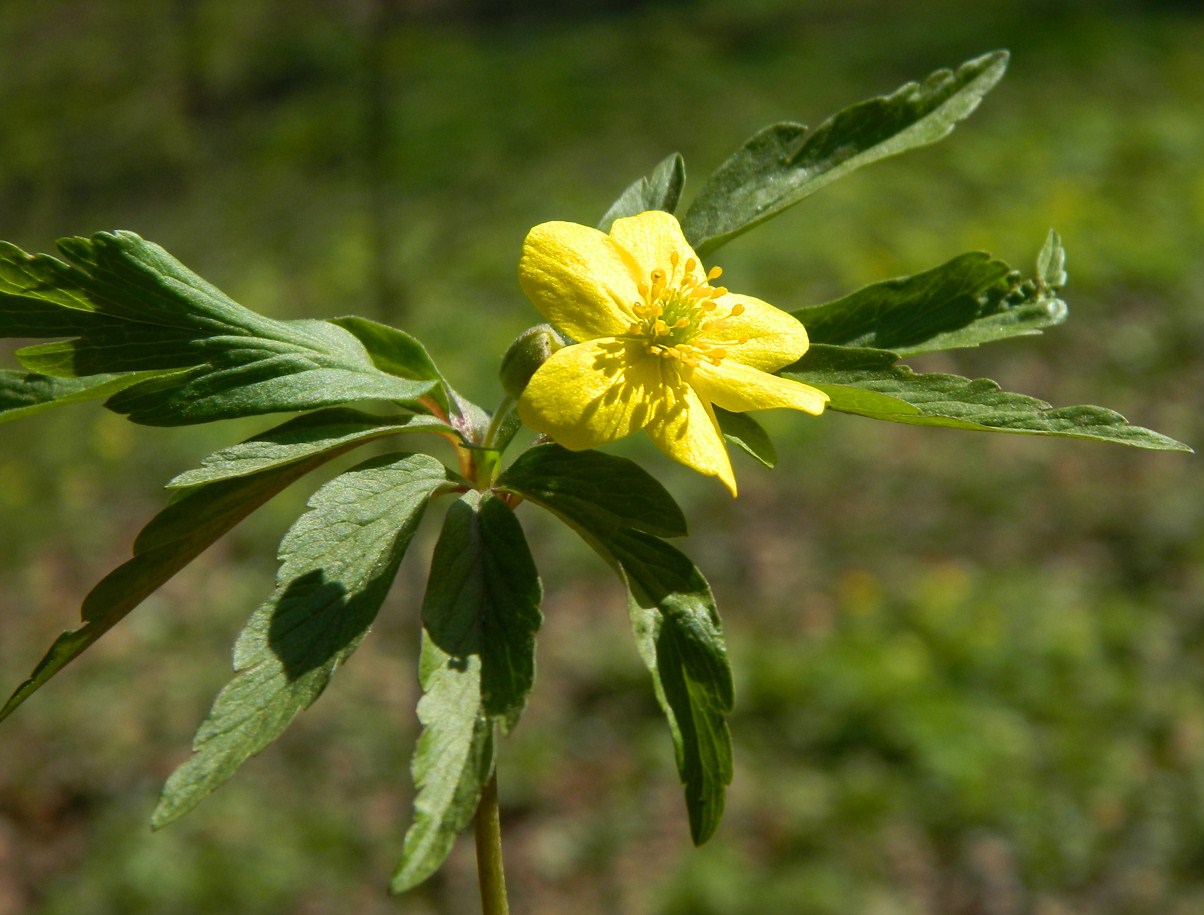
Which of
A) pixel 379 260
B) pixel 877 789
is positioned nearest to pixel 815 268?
pixel 877 789

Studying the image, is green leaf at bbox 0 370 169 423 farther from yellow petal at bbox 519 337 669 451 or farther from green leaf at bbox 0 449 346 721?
yellow petal at bbox 519 337 669 451

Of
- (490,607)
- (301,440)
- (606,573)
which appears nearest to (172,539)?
(301,440)

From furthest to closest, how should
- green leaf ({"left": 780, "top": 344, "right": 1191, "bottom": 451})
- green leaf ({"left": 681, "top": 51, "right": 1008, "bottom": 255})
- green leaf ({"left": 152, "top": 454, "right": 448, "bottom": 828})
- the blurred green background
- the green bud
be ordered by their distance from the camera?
1. the blurred green background
2. green leaf ({"left": 681, "top": 51, "right": 1008, "bottom": 255})
3. the green bud
4. green leaf ({"left": 780, "top": 344, "right": 1191, "bottom": 451})
5. green leaf ({"left": 152, "top": 454, "right": 448, "bottom": 828})

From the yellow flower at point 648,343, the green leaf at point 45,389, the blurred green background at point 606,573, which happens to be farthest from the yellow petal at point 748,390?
the blurred green background at point 606,573

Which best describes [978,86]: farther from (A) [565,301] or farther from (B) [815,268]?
(B) [815,268]

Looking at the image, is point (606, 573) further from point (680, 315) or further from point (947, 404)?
point (947, 404)

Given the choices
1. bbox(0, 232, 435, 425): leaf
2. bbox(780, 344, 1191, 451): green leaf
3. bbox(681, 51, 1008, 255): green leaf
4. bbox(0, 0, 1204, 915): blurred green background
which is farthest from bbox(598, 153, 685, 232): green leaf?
bbox(0, 0, 1204, 915): blurred green background
